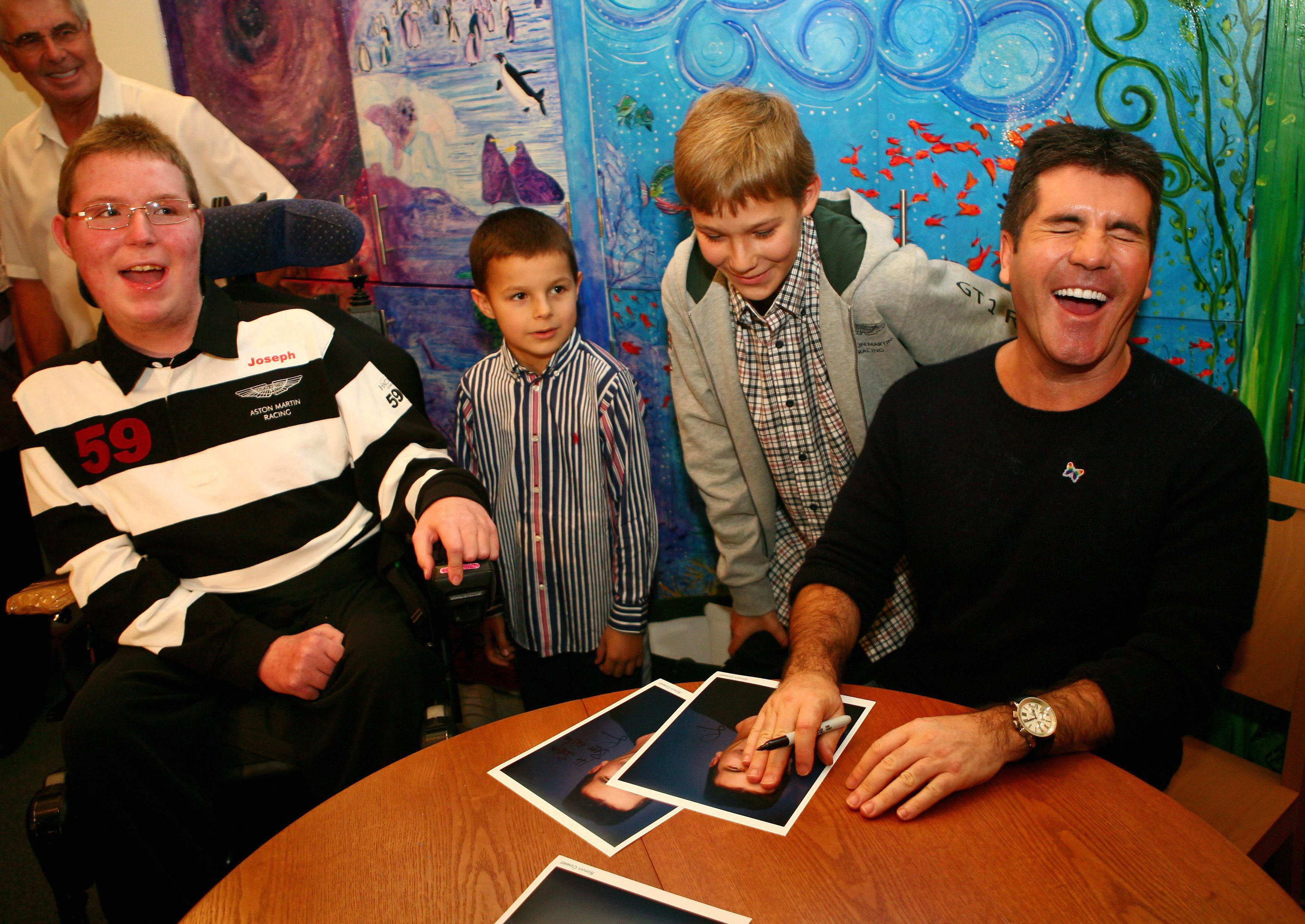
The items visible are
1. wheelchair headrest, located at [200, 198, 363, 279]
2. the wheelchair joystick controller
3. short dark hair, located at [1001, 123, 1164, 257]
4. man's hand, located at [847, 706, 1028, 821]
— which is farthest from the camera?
wheelchair headrest, located at [200, 198, 363, 279]

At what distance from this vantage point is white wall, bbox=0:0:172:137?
2.92 meters

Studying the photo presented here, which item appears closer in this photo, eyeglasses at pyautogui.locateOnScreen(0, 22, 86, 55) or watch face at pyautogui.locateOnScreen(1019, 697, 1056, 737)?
watch face at pyautogui.locateOnScreen(1019, 697, 1056, 737)

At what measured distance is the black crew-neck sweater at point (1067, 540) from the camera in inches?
49.8

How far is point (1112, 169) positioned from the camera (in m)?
1.38

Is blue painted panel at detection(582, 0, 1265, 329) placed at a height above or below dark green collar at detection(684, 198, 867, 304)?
above

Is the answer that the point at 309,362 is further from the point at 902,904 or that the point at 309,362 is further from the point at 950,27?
the point at 950,27

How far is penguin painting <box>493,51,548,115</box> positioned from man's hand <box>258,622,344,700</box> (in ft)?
5.81

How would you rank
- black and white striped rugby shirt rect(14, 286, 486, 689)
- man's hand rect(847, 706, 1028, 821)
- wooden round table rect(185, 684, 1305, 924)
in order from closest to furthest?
wooden round table rect(185, 684, 1305, 924) < man's hand rect(847, 706, 1028, 821) < black and white striped rugby shirt rect(14, 286, 486, 689)

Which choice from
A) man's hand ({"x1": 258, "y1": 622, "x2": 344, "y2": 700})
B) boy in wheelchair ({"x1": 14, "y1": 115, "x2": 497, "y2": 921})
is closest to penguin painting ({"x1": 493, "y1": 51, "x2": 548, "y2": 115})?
boy in wheelchair ({"x1": 14, "y1": 115, "x2": 497, "y2": 921})

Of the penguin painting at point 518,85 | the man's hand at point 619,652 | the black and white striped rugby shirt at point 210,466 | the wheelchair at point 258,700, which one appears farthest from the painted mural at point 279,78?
the man's hand at point 619,652

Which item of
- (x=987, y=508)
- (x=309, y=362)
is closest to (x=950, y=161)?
(x=987, y=508)

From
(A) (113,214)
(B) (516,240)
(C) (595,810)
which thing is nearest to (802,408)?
(B) (516,240)

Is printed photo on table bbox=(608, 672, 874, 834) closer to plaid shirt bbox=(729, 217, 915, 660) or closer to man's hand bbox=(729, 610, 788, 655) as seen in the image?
plaid shirt bbox=(729, 217, 915, 660)

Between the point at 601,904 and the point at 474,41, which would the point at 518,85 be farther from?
the point at 601,904
